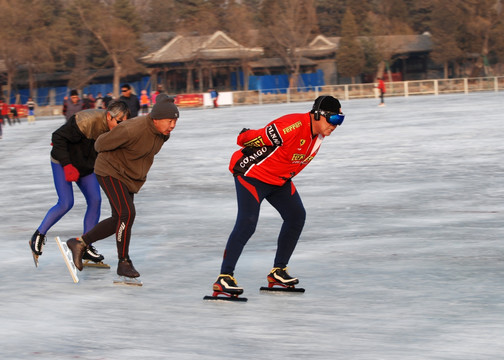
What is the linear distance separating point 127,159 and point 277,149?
1255mm

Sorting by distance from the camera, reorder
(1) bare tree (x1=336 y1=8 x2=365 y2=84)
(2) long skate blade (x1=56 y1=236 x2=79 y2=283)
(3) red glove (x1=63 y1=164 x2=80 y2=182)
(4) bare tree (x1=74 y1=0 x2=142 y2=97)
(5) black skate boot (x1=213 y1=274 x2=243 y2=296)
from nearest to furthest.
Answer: (5) black skate boot (x1=213 y1=274 x2=243 y2=296), (2) long skate blade (x1=56 y1=236 x2=79 y2=283), (3) red glove (x1=63 y1=164 x2=80 y2=182), (4) bare tree (x1=74 y1=0 x2=142 y2=97), (1) bare tree (x1=336 y1=8 x2=365 y2=84)

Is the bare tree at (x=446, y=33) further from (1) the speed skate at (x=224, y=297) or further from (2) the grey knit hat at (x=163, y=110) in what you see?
(1) the speed skate at (x=224, y=297)

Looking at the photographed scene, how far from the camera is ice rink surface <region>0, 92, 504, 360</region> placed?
4.54 metres

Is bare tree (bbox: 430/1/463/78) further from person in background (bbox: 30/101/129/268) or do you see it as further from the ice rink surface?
person in background (bbox: 30/101/129/268)

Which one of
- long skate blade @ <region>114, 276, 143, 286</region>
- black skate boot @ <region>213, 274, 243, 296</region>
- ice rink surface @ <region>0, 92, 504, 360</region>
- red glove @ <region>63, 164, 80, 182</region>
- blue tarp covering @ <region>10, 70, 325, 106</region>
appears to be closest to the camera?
ice rink surface @ <region>0, 92, 504, 360</region>

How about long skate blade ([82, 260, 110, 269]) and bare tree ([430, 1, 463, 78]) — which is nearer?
long skate blade ([82, 260, 110, 269])

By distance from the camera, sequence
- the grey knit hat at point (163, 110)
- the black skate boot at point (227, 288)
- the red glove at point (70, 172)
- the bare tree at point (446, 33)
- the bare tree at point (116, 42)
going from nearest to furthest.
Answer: the black skate boot at point (227, 288)
the grey knit hat at point (163, 110)
the red glove at point (70, 172)
the bare tree at point (116, 42)
the bare tree at point (446, 33)

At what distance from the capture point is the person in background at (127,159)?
19.8 feet

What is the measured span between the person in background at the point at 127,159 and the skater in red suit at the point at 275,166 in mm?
662

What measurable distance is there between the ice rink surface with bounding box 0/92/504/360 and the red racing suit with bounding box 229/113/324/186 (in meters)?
0.84

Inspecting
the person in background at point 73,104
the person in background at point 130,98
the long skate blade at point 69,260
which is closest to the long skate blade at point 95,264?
the long skate blade at point 69,260

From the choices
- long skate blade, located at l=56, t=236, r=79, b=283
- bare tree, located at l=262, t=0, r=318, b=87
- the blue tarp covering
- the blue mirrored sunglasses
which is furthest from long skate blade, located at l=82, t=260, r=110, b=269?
bare tree, located at l=262, t=0, r=318, b=87

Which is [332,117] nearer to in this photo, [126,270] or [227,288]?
[227,288]

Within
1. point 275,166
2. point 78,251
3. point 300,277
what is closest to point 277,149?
point 275,166
